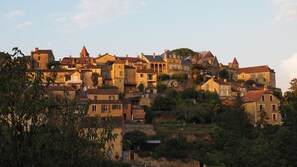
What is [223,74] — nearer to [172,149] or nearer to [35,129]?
[172,149]

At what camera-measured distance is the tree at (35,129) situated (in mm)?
10516

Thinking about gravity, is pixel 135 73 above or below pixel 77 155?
above

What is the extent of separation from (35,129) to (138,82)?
68.0 m

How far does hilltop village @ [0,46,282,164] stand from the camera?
6022cm

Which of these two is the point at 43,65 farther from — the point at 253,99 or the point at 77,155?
the point at 77,155

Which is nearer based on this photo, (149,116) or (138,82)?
(149,116)

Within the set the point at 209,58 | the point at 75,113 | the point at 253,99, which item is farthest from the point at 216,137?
the point at 209,58

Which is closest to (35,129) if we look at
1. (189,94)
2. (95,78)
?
(189,94)

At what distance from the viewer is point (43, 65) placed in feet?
272

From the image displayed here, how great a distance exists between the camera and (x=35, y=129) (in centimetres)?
1099

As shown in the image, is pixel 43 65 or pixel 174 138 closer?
pixel 174 138

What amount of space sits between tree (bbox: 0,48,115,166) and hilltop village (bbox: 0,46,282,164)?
40.1 meters

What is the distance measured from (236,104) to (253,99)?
288 inches

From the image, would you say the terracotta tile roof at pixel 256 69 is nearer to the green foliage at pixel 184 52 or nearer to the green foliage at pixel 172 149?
the green foliage at pixel 184 52
